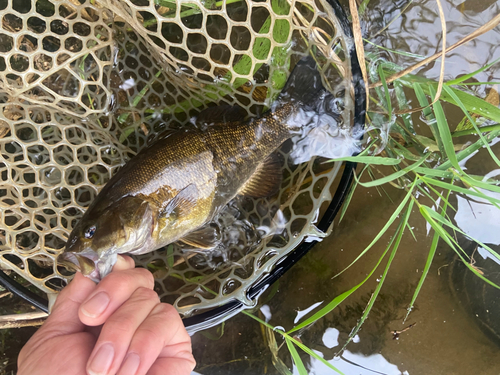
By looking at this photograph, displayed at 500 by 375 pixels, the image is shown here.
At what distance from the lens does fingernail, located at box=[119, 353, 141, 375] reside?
3.60 ft

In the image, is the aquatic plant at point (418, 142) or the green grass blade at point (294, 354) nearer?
the aquatic plant at point (418, 142)

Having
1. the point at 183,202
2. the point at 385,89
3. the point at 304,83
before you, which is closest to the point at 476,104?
the point at 385,89

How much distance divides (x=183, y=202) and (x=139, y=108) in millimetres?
857

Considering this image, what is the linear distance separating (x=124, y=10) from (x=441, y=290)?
2937 millimetres

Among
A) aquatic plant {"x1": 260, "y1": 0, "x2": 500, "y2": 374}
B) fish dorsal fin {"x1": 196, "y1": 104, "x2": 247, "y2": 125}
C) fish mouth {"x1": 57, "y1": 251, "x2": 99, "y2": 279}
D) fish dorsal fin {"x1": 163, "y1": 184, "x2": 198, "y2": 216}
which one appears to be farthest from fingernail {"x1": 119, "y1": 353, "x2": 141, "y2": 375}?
fish dorsal fin {"x1": 196, "y1": 104, "x2": 247, "y2": 125}

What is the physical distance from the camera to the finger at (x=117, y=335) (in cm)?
107

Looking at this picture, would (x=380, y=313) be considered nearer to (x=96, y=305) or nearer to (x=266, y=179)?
(x=266, y=179)

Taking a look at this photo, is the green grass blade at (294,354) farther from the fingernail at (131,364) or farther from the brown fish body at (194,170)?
the fingernail at (131,364)

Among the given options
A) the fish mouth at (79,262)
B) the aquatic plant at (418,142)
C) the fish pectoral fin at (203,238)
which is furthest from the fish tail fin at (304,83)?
the fish mouth at (79,262)

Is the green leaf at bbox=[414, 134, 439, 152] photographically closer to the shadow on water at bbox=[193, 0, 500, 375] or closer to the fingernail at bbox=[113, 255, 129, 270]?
the shadow on water at bbox=[193, 0, 500, 375]

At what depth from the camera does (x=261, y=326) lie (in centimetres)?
255

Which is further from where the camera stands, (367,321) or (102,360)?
(367,321)

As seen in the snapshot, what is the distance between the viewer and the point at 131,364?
112 centimetres

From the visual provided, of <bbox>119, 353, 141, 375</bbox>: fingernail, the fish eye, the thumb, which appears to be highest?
the fish eye
